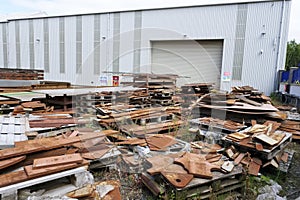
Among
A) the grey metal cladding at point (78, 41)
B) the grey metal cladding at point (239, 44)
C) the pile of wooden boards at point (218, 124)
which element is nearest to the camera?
the pile of wooden boards at point (218, 124)

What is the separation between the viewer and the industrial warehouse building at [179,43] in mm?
11898

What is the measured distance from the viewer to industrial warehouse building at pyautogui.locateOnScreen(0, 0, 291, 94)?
11.9 m

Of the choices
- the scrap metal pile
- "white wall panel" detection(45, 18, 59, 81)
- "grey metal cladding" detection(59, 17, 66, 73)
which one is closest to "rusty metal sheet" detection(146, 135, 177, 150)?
the scrap metal pile

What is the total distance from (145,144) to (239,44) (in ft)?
36.8

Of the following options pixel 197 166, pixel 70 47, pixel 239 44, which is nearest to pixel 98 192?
pixel 197 166

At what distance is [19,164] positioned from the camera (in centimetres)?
202

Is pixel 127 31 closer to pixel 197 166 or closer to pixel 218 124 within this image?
pixel 218 124

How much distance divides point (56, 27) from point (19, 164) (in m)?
17.5

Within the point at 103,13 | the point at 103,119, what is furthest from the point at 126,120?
the point at 103,13

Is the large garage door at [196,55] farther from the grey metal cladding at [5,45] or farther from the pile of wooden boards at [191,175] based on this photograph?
the grey metal cladding at [5,45]

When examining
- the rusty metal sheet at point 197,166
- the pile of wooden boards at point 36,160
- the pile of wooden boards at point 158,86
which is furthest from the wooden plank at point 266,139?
the pile of wooden boards at point 158,86

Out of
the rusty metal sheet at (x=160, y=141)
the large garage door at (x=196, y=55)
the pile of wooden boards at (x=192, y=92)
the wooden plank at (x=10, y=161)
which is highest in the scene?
the large garage door at (x=196, y=55)

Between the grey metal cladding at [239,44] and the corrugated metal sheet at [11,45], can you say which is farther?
the corrugated metal sheet at [11,45]

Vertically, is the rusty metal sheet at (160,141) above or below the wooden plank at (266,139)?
below
